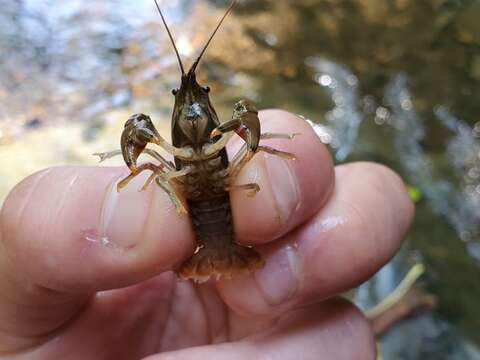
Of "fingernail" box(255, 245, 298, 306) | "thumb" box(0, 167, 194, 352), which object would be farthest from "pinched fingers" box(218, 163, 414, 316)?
"thumb" box(0, 167, 194, 352)

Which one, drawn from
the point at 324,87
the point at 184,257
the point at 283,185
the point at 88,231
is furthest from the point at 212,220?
the point at 324,87

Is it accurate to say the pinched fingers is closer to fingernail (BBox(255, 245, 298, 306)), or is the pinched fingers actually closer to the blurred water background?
fingernail (BBox(255, 245, 298, 306))

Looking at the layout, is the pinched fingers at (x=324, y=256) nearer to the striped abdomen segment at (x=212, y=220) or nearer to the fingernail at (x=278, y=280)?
the fingernail at (x=278, y=280)

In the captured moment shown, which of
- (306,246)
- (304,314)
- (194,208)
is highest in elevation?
(194,208)

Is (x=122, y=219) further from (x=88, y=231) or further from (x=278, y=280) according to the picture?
(x=278, y=280)

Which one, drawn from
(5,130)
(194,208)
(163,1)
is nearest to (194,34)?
(163,1)

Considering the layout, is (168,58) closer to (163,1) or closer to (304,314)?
(163,1)
